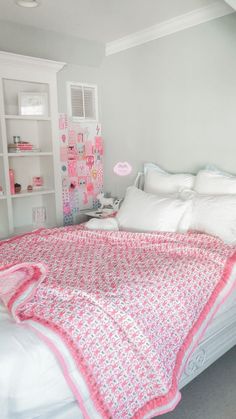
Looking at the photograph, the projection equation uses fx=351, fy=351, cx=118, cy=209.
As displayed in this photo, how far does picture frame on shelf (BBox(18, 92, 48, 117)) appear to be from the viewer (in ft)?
10.5

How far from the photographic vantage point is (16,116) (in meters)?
3.03

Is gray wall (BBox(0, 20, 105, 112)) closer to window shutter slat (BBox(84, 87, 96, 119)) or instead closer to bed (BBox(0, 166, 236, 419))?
window shutter slat (BBox(84, 87, 96, 119))

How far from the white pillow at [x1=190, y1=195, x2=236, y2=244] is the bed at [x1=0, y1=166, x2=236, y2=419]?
0.13ft

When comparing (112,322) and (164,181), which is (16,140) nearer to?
(164,181)

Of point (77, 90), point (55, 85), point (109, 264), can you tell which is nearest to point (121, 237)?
point (109, 264)

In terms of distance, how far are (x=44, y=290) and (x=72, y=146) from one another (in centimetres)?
230

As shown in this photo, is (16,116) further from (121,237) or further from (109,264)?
(109,264)

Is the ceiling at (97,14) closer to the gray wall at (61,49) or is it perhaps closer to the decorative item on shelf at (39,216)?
the gray wall at (61,49)

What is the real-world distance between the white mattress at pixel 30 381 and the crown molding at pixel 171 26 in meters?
2.58

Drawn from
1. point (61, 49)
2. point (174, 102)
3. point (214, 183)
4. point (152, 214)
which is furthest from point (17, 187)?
point (214, 183)

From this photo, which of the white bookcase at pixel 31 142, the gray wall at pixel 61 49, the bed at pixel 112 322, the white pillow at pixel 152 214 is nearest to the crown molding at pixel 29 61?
the white bookcase at pixel 31 142

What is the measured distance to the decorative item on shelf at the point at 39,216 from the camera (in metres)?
3.52

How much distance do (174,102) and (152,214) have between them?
3.86 feet

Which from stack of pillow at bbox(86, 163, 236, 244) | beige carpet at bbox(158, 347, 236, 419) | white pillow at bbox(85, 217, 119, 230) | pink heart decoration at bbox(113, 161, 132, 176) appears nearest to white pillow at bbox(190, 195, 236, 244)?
stack of pillow at bbox(86, 163, 236, 244)
